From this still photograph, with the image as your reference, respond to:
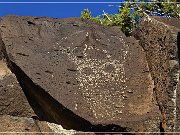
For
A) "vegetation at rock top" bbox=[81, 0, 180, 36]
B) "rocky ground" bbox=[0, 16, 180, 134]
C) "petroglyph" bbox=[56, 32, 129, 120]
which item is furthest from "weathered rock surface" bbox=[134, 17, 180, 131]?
"vegetation at rock top" bbox=[81, 0, 180, 36]

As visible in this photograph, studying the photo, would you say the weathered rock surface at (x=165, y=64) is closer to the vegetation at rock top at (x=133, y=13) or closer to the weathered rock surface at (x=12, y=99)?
the weathered rock surface at (x=12, y=99)

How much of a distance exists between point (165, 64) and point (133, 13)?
6.46 metres

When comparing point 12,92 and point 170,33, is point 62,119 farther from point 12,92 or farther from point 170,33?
point 170,33

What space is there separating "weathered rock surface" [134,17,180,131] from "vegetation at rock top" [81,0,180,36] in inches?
215

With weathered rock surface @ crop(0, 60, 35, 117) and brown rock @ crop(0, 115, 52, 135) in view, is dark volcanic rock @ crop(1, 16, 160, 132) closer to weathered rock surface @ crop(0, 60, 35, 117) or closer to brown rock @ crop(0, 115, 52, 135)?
weathered rock surface @ crop(0, 60, 35, 117)

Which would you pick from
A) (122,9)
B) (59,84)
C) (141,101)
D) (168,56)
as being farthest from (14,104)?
(122,9)

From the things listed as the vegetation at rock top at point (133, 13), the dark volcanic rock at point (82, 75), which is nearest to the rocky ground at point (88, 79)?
the dark volcanic rock at point (82, 75)

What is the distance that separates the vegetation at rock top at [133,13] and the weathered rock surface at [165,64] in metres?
5.45

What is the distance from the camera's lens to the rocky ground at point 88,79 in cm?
357

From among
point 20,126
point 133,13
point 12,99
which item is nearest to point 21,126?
point 20,126

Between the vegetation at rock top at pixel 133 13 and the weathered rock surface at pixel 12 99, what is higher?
the vegetation at rock top at pixel 133 13

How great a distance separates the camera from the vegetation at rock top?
384 inches

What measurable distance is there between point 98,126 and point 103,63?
0.57 m

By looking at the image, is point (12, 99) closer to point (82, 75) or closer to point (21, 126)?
point (21, 126)
